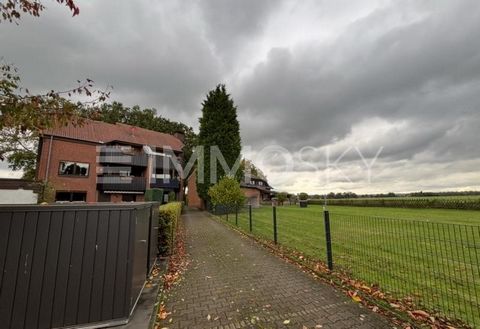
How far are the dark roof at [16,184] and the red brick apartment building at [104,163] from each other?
315cm

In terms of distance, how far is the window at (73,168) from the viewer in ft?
72.7

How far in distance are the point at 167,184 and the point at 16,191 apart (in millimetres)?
16391

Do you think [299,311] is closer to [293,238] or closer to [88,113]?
[88,113]

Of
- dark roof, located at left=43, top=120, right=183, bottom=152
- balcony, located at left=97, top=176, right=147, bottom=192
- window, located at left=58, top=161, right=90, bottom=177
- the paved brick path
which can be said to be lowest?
the paved brick path

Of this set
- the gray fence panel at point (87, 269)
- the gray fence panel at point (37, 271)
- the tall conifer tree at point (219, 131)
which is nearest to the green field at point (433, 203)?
the tall conifer tree at point (219, 131)

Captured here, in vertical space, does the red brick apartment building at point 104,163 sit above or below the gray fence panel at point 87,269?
above

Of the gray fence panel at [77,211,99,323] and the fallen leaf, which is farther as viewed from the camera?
the fallen leaf

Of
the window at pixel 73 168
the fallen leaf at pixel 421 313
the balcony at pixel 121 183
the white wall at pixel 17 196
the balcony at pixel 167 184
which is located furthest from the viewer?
the balcony at pixel 167 184

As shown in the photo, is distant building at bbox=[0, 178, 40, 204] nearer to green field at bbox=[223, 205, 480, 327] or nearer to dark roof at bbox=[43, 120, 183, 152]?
dark roof at bbox=[43, 120, 183, 152]

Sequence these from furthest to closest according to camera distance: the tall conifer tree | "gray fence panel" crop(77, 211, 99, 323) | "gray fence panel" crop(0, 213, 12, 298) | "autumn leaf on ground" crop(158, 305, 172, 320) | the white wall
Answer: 1. the tall conifer tree
2. the white wall
3. "autumn leaf on ground" crop(158, 305, 172, 320)
4. "gray fence panel" crop(77, 211, 99, 323)
5. "gray fence panel" crop(0, 213, 12, 298)

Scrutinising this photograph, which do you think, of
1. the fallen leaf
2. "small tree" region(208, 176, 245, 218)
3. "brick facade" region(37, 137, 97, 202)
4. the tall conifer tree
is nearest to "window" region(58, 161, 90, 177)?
"brick facade" region(37, 137, 97, 202)

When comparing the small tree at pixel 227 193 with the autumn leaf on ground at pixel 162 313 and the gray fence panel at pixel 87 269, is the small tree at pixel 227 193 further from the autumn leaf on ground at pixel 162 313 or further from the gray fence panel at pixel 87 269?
the gray fence panel at pixel 87 269

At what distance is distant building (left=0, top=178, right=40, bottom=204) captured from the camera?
48.7 feet

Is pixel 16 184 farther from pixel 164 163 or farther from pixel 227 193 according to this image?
pixel 164 163
